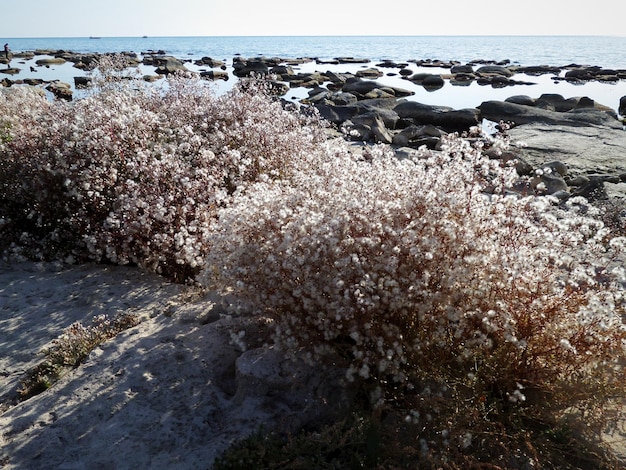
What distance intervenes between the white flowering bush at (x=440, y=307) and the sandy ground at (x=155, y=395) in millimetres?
450

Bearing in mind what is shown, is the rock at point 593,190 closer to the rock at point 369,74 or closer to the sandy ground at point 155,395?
the sandy ground at point 155,395

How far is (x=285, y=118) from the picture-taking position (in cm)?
910

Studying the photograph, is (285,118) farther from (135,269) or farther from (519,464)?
(519,464)

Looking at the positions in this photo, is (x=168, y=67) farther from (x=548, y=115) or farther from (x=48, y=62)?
(x=548, y=115)

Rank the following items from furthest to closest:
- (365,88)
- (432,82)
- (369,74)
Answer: (369,74) < (432,82) < (365,88)

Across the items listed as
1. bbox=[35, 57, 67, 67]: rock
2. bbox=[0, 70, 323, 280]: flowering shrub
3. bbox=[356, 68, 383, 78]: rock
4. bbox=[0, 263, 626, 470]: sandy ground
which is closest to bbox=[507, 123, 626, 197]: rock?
bbox=[0, 70, 323, 280]: flowering shrub

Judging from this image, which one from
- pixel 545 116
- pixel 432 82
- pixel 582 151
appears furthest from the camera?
pixel 432 82

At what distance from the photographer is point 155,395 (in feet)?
14.6

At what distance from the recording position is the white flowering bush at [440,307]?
3984 mm

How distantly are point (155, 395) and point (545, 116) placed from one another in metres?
20.7

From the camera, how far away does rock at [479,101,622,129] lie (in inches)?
791

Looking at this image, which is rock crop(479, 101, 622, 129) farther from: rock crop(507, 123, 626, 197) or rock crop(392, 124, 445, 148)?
rock crop(392, 124, 445, 148)

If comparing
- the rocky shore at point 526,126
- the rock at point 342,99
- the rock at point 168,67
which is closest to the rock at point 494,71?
the rocky shore at point 526,126

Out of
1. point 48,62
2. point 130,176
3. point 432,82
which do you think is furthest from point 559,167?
point 48,62
